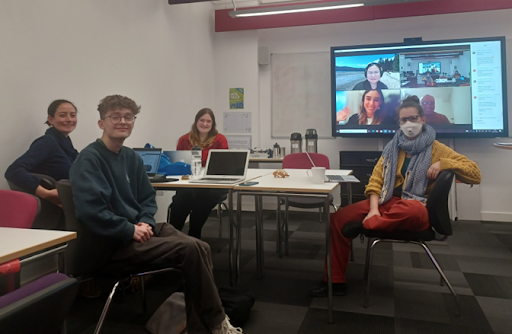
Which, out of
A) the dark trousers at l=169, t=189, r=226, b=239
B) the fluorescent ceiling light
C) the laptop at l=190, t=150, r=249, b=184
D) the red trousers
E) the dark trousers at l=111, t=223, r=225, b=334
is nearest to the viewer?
the dark trousers at l=111, t=223, r=225, b=334

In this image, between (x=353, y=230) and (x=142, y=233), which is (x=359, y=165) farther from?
(x=142, y=233)

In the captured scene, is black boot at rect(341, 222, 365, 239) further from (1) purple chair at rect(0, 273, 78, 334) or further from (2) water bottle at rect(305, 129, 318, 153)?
(2) water bottle at rect(305, 129, 318, 153)

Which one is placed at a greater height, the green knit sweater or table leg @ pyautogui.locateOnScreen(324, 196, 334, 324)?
the green knit sweater

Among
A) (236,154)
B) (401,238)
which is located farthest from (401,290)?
(236,154)

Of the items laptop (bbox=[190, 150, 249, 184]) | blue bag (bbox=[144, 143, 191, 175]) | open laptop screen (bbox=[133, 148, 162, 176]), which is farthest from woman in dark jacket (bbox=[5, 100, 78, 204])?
laptop (bbox=[190, 150, 249, 184])

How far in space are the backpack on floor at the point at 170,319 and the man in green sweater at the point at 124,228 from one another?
262 mm

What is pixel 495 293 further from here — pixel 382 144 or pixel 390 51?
pixel 390 51

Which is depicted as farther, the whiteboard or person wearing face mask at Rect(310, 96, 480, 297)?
the whiteboard

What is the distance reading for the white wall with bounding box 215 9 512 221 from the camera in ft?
14.7

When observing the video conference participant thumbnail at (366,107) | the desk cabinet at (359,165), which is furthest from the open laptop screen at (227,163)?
the video conference participant thumbnail at (366,107)

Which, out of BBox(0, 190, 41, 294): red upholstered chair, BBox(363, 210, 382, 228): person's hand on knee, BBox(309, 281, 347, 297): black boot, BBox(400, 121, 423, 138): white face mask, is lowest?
BBox(309, 281, 347, 297): black boot

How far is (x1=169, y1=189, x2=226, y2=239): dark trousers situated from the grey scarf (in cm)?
133

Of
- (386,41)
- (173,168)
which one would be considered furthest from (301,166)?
(386,41)

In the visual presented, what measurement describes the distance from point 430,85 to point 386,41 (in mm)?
896
